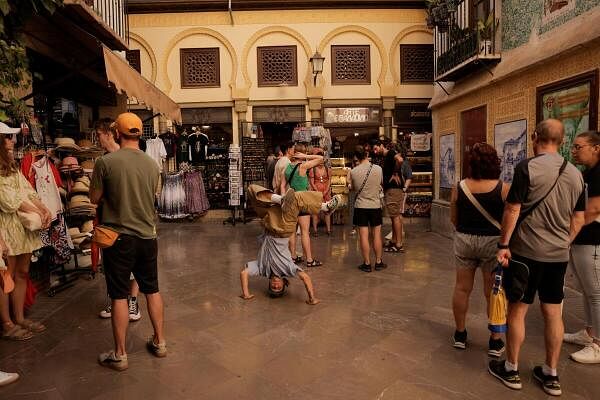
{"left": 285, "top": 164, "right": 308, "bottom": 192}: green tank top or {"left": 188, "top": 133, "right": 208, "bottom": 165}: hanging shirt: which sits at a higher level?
{"left": 188, "top": 133, "right": 208, "bottom": 165}: hanging shirt

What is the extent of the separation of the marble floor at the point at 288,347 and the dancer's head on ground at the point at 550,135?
177 cm

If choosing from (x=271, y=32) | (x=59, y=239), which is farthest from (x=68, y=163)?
(x=271, y=32)

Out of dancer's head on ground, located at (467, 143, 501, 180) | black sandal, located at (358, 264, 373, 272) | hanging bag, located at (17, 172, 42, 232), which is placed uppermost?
dancer's head on ground, located at (467, 143, 501, 180)

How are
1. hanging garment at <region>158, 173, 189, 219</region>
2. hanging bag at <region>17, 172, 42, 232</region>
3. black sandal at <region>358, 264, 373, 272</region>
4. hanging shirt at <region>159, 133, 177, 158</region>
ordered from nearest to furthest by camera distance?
hanging bag at <region>17, 172, 42, 232</region>, black sandal at <region>358, 264, 373, 272</region>, hanging shirt at <region>159, 133, 177, 158</region>, hanging garment at <region>158, 173, 189, 219</region>

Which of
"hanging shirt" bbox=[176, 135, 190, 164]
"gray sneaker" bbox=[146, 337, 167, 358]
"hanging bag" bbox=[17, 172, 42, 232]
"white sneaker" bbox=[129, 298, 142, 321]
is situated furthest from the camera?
"hanging shirt" bbox=[176, 135, 190, 164]

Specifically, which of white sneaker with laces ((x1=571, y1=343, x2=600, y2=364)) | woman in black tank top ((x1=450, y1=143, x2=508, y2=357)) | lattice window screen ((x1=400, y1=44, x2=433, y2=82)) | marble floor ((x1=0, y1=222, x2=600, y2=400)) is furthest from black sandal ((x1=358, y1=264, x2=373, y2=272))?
lattice window screen ((x1=400, y1=44, x2=433, y2=82))

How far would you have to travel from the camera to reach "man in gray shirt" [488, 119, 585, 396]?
3078 millimetres

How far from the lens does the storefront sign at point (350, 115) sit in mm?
12789

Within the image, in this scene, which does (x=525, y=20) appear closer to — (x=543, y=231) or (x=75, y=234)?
(x=543, y=231)

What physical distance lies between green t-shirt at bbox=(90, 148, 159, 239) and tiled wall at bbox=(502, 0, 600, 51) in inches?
224

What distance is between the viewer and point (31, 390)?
10.8 feet

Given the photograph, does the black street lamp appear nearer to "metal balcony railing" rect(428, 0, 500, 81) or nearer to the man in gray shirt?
"metal balcony railing" rect(428, 0, 500, 81)

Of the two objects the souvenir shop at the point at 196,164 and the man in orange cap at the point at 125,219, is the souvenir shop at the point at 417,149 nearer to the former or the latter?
the souvenir shop at the point at 196,164

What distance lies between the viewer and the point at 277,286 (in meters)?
5.35
